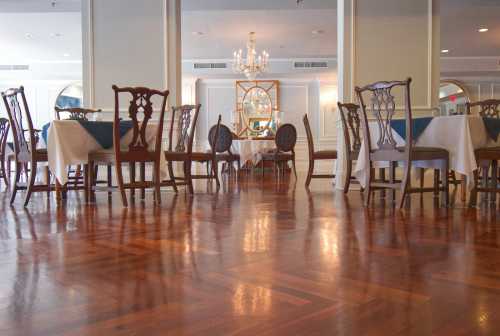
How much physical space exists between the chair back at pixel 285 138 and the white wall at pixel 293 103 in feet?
10.5

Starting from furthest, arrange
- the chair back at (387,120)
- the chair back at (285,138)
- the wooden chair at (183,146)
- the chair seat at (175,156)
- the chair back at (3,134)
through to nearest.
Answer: the chair back at (285,138), the chair back at (3,134), the wooden chair at (183,146), the chair seat at (175,156), the chair back at (387,120)

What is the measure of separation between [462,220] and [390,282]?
1588 mm

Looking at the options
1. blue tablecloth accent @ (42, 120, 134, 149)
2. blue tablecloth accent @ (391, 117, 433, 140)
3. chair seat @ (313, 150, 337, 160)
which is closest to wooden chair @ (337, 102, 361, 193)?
blue tablecloth accent @ (391, 117, 433, 140)

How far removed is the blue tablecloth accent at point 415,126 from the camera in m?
3.82

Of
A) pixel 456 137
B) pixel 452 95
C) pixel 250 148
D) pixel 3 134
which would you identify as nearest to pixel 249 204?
pixel 456 137

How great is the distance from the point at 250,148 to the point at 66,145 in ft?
16.1

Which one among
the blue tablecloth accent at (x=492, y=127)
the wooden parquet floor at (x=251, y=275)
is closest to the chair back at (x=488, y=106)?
the blue tablecloth accent at (x=492, y=127)

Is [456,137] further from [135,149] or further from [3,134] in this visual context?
[3,134]

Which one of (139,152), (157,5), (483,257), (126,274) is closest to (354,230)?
(483,257)

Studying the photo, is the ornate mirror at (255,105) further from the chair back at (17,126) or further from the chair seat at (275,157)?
the chair back at (17,126)

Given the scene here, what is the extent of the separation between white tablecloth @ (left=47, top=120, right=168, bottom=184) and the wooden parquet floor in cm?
79

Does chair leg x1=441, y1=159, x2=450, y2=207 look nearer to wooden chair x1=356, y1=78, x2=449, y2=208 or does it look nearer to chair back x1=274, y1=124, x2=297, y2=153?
wooden chair x1=356, y1=78, x2=449, y2=208

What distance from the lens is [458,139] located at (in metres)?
3.53

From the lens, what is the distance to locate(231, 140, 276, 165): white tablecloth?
27.8ft
